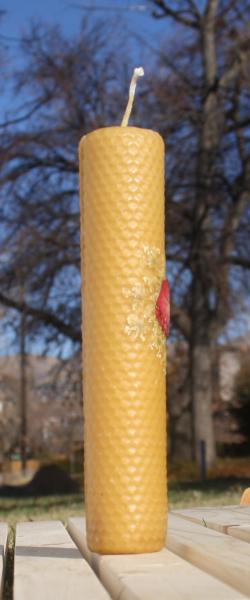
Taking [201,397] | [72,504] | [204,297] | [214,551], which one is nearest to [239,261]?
→ [204,297]

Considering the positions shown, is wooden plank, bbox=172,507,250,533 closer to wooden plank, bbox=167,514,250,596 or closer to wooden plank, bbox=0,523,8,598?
wooden plank, bbox=167,514,250,596

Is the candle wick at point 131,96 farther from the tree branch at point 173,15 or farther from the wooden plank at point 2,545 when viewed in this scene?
the tree branch at point 173,15

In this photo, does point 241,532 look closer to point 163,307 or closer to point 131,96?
point 163,307

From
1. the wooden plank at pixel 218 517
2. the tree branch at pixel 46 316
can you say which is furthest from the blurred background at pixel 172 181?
the wooden plank at pixel 218 517

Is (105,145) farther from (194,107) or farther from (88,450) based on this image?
(194,107)

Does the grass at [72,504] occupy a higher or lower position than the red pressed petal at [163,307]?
lower

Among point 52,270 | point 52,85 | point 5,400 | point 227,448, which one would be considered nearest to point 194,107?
point 52,85

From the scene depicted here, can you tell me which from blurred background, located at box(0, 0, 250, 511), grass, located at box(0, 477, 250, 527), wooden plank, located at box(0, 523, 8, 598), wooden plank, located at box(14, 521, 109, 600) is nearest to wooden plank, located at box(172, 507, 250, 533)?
wooden plank, located at box(14, 521, 109, 600)
